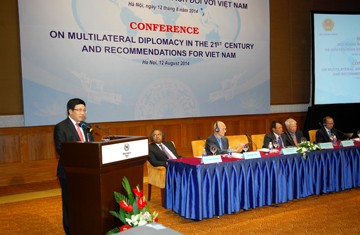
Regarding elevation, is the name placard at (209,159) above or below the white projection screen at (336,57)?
below

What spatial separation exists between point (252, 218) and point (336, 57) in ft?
18.6

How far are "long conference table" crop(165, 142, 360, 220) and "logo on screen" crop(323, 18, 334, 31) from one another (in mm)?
4024

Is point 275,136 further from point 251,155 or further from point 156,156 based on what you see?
point 156,156

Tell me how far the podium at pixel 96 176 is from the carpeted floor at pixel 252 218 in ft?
4.83

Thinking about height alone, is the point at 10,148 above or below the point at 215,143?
below

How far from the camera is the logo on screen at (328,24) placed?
8.31 meters

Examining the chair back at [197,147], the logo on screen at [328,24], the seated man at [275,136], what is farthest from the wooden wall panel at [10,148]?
the logo on screen at [328,24]

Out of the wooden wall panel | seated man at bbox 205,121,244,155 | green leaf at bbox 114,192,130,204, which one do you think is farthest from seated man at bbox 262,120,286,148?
the wooden wall panel

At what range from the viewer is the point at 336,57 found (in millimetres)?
8508

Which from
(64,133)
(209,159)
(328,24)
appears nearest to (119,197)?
(64,133)

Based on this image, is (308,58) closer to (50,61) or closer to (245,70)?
(245,70)

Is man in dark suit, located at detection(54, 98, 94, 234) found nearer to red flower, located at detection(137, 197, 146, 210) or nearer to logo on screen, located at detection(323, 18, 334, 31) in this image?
red flower, located at detection(137, 197, 146, 210)

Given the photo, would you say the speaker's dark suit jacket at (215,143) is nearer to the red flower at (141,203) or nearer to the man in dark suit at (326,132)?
the man in dark suit at (326,132)

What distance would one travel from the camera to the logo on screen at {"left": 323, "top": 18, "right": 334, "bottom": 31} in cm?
831
